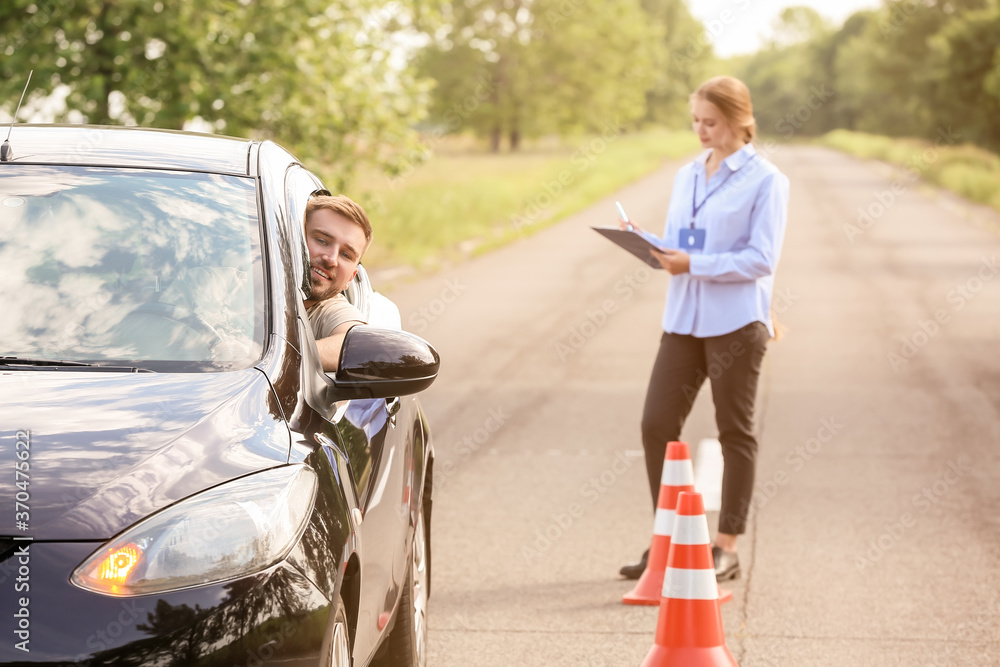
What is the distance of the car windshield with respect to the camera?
3.15 meters

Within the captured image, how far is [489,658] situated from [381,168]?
1178 centimetres

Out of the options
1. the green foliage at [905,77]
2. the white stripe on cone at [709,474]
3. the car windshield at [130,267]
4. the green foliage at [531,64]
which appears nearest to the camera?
the car windshield at [130,267]

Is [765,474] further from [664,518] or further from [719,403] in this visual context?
[664,518]

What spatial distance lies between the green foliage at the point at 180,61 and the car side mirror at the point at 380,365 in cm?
992

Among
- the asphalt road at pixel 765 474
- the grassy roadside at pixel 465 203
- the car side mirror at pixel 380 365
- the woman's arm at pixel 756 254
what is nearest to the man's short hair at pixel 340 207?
the car side mirror at pixel 380 365

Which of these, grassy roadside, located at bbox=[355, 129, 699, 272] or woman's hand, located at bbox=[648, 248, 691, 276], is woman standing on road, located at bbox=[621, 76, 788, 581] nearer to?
woman's hand, located at bbox=[648, 248, 691, 276]

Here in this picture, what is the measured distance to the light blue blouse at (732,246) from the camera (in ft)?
17.5

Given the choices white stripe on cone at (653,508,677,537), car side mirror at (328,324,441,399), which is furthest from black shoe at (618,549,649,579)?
car side mirror at (328,324,441,399)

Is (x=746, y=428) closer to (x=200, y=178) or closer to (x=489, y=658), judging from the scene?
(x=489, y=658)

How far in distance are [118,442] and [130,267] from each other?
2.59 feet

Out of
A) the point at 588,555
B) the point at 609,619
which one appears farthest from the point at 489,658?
the point at 588,555

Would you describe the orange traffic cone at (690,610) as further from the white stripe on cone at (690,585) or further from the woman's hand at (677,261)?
the woman's hand at (677,261)

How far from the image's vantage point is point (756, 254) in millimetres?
5312

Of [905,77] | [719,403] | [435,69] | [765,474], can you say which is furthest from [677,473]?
[905,77]
